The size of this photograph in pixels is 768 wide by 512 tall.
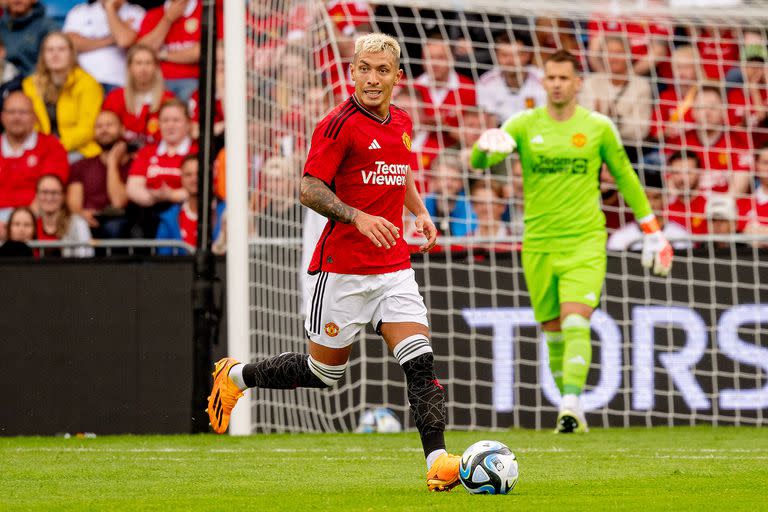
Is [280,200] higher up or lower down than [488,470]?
higher up

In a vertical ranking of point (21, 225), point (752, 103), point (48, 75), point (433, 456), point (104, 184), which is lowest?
point (433, 456)

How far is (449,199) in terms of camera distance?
11484 millimetres

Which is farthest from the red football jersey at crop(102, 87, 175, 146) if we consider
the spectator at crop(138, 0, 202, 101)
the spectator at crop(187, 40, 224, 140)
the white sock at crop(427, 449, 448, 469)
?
the white sock at crop(427, 449, 448, 469)

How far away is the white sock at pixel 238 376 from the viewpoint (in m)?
6.49

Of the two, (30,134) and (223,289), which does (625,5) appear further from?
(30,134)

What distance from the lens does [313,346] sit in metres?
6.00

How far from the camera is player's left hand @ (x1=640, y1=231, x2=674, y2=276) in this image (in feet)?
29.5

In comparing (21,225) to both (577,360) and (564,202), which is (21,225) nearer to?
(564,202)

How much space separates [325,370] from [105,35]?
7718 mm

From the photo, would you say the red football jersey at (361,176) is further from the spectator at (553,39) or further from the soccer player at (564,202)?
the spectator at (553,39)

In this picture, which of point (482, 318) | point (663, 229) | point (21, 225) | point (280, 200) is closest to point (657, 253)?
point (482, 318)

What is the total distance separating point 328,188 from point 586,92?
23.1ft

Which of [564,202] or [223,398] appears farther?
[564,202]

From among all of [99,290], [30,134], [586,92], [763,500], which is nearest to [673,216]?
[586,92]
